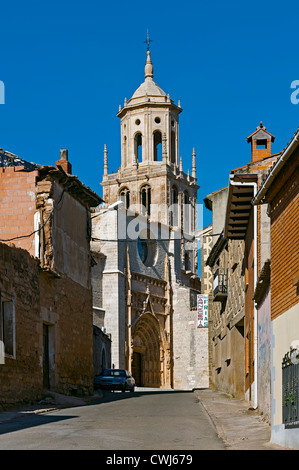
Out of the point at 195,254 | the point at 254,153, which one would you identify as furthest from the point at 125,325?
the point at 254,153

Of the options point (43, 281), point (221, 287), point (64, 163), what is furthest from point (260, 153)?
point (43, 281)

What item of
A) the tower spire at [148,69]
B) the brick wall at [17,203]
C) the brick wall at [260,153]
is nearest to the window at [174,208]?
the tower spire at [148,69]

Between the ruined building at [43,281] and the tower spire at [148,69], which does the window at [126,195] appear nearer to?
the tower spire at [148,69]

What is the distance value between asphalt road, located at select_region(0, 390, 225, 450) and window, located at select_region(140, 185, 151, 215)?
59.8 metres

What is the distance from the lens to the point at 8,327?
2167cm

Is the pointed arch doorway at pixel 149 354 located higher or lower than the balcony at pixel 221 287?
lower

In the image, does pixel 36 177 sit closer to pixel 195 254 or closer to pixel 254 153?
pixel 254 153

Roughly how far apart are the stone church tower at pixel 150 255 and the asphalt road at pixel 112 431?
3976 cm

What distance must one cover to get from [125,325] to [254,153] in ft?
124

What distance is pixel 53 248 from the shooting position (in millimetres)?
26688

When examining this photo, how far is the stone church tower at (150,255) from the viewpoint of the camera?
6450cm

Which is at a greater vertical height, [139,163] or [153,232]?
[139,163]

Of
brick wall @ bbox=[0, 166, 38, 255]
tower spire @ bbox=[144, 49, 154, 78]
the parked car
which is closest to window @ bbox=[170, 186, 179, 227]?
tower spire @ bbox=[144, 49, 154, 78]

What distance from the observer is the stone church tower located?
64500 mm
